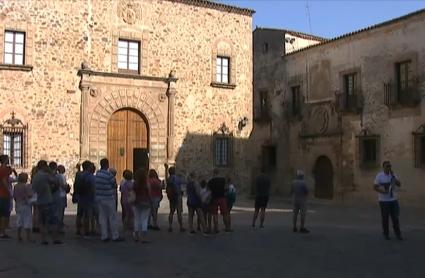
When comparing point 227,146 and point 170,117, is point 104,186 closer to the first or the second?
point 170,117

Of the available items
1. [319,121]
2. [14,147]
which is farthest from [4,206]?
[319,121]

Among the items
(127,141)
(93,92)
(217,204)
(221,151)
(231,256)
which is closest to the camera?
(231,256)

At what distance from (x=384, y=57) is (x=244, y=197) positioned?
867cm

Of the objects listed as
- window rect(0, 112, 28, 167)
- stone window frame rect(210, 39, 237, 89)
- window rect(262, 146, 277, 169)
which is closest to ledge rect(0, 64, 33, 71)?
window rect(0, 112, 28, 167)

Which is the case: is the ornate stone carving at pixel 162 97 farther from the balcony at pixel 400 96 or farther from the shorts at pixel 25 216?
the shorts at pixel 25 216

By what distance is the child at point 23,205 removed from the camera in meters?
11.0

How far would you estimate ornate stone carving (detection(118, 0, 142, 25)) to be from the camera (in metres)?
22.5

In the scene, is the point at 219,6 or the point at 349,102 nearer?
the point at 219,6

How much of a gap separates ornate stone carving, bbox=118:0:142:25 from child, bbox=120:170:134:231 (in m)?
11.5

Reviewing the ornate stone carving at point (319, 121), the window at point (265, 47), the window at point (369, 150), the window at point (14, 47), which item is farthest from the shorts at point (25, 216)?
the window at point (265, 47)

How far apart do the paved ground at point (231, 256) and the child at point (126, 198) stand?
62 cm

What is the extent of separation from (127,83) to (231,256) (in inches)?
543

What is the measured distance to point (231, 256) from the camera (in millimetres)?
9797

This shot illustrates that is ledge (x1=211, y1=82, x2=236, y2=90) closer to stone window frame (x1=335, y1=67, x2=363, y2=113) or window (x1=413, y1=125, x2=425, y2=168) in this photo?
stone window frame (x1=335, y1=67, x2=363, y2=113)
